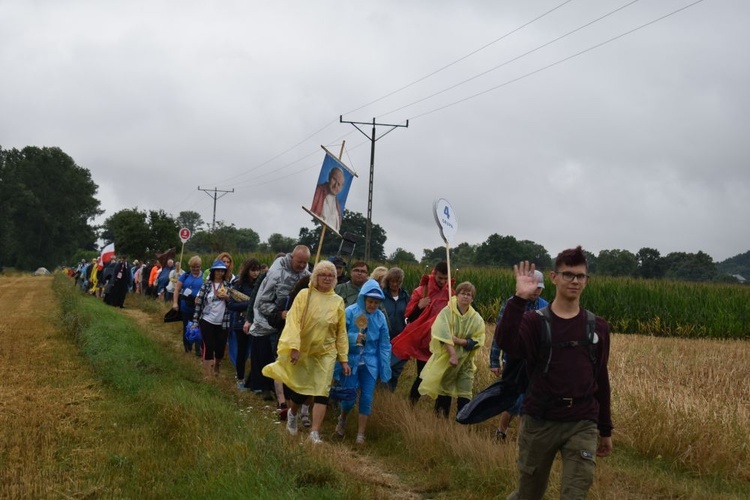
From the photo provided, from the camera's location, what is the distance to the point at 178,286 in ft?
45.7

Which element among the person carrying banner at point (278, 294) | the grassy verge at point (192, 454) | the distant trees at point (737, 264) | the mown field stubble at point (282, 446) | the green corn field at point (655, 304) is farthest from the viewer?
the distant trees at point (737, 264)

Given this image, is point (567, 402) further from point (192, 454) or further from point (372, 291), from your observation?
point (372, 291)

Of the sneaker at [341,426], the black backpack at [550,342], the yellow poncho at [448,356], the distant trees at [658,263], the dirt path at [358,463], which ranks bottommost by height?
the dirt path at [358,463]

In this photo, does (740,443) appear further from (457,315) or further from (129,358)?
(129,358)

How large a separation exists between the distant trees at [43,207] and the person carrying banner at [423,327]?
295 feet

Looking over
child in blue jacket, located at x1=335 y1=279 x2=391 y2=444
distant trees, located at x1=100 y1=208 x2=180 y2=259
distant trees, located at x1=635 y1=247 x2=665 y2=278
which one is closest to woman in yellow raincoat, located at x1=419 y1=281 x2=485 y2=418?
child in blue jacket, located at x1=335 y1=279 x2=391 y2=444

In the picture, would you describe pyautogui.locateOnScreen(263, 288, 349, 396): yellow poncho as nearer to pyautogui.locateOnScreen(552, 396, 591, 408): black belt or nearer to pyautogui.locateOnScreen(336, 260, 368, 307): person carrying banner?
pyautogui.locateOnScreen(336, 260, 368, 307): person carrying banner

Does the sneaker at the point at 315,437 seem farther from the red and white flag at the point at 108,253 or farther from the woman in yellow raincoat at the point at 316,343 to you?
the red and white flag at the point at 108,253

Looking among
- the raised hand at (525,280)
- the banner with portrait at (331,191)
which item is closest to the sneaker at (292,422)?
the banner with portrait at (331,191)

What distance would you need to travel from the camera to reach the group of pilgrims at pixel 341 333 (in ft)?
25.7

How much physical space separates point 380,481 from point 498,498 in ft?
3.42

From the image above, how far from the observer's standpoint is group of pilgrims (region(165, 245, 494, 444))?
783 cm

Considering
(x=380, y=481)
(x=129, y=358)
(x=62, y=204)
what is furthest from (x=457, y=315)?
(x=62, y=204)

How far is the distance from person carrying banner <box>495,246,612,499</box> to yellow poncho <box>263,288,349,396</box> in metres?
3.35
